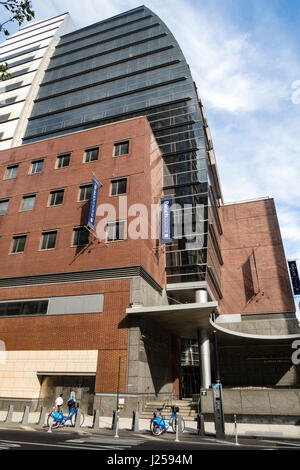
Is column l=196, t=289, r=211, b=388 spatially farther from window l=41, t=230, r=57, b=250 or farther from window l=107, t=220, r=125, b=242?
window l=41, t=230, r=57, b=250

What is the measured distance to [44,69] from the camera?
70.8 metres

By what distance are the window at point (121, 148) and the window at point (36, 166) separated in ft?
29.1

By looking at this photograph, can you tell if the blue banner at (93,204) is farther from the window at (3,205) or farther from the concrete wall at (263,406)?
the concrete wall at (263,406)

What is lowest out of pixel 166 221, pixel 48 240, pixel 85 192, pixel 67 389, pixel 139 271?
pixel 67 389

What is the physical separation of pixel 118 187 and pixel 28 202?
1017cm

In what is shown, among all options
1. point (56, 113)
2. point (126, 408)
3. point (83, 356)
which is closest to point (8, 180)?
point (83, 356)

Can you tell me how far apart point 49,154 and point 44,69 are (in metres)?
49.7

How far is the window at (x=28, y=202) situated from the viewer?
31320 mm

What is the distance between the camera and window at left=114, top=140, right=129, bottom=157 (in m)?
31.0

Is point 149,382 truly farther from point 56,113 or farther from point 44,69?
point 44,69

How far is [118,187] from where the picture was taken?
95.3 ft

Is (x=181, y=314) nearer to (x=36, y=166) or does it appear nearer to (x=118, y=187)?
(x=118, y=187)

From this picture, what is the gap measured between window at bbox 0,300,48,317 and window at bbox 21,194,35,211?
9929 millimetres

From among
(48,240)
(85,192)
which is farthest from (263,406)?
(85,192)
